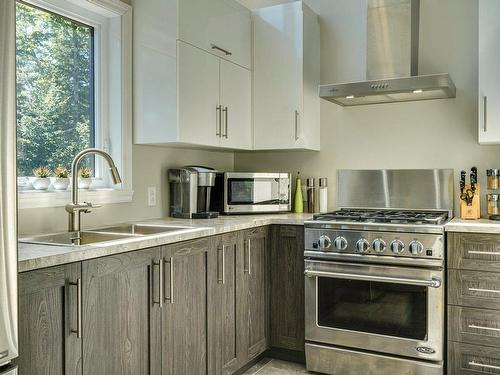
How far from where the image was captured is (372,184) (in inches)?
137

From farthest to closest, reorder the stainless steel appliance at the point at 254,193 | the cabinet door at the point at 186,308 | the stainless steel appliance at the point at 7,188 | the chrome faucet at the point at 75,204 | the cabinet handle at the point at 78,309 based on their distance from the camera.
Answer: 1. the stainless steel appliance at the point at 254,193
2. the chrome faucet at the point at 75,204
3. the cabinet door at the point at 186,308
4. the cabinet handle at the point at 78,309
5. the stainless steel appliance at the point at 7,188

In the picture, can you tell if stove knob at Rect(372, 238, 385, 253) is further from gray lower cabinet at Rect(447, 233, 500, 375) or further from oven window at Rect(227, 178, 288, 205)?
oven window at Rect(227, 178, 288, 205)

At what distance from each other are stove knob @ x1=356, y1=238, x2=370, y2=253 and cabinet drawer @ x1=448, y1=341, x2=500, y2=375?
2.11ft

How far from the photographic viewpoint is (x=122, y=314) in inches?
77.2

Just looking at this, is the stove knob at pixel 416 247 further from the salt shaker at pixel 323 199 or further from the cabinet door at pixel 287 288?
the salt shaker at pixel 323 199

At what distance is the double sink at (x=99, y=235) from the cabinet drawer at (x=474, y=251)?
1.38 metres

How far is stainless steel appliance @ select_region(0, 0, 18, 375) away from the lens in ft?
4.35

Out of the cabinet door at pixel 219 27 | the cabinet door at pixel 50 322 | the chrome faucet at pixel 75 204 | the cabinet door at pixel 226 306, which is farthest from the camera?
the cabinet door at pixel 219 27

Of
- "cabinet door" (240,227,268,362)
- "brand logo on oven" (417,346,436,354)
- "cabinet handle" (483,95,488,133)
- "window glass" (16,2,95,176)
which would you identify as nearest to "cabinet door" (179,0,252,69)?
"window glass" (16,2,95,176)

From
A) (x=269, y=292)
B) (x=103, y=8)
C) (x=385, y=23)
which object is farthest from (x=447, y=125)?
(x=103, y=8)

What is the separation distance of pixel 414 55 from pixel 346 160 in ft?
2.74

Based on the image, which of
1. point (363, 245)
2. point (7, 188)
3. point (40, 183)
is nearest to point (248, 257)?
point (363, 245)

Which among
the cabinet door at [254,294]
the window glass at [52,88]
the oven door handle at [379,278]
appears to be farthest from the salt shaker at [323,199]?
A: the window glass at [52,88]

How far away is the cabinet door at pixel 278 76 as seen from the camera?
3.38 metres
